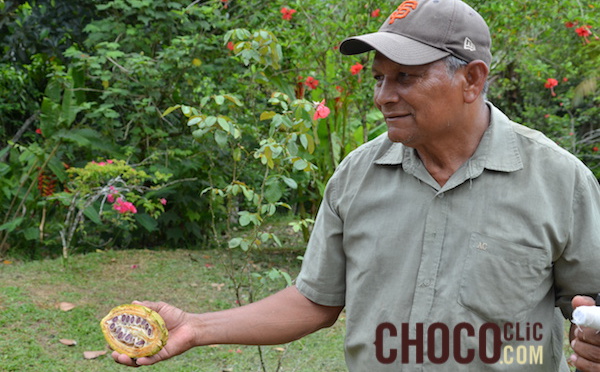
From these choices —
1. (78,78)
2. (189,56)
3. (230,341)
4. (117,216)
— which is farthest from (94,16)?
(230,341)

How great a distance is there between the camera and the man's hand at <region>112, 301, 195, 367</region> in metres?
2.09

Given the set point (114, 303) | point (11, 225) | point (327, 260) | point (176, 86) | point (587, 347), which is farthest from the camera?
point (176, 86)

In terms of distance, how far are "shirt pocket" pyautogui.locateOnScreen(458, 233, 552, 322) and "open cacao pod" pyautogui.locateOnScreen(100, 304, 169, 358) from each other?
33.5 inches

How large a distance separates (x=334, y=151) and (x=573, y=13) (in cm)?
225

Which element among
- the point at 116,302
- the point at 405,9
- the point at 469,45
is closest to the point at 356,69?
the point at 116,302

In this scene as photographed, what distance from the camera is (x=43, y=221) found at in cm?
648

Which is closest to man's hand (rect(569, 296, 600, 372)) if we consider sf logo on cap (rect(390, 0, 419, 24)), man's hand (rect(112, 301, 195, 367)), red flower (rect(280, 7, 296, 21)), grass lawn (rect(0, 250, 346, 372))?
sf logo on cap (rect(390, 0, 419, 24))

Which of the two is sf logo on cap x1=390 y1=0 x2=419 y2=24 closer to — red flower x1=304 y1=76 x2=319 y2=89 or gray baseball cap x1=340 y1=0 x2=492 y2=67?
gray baseball cap x1=340 y1=0 x2=492 y2=67

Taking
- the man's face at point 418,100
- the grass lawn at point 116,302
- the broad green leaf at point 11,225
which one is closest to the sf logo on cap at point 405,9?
the man's face at point 418,100

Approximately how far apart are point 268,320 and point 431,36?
0.97 meters

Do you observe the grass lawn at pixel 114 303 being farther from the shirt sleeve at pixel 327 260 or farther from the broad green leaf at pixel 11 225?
the shirt sleeve at pixel 327 260

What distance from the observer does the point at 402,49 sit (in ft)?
6.39

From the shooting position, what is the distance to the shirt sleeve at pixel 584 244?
1934mm

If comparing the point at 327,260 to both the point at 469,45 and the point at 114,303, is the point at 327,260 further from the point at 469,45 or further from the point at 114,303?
the point at 114,303
